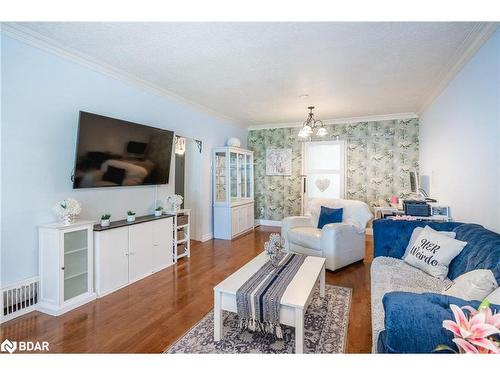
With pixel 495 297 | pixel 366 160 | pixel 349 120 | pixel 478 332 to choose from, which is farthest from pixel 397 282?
pixel 349 120

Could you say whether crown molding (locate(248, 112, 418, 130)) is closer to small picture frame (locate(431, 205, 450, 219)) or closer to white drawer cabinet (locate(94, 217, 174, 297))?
small picture frame (locate(431, 205, 450, 219))

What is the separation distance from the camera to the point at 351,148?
18.0 ft

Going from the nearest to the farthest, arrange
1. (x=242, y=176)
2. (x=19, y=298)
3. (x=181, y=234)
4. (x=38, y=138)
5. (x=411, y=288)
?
1. (x=411, y=288)
2. (x=19, y=298)
3. (x=38, y=138)
4. (x=181, y=234)
5. (x=242, y=176)

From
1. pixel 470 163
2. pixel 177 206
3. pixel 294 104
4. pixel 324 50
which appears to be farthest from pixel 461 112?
pixel 177 206

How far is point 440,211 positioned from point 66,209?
409 cm

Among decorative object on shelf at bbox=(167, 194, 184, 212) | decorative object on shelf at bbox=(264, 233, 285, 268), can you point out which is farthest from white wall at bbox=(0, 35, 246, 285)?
decorative object on shelf at bbox=(264, 233, 285, 268)

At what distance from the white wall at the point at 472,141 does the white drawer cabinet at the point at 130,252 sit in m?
3.37

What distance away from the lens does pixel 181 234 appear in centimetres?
385

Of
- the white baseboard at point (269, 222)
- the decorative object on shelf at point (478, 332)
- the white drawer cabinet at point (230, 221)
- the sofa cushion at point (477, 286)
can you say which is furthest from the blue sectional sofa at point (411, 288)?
the white baseboard at point (269, 222)

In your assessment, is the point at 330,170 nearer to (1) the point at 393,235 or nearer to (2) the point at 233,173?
(2) the point at 233,173

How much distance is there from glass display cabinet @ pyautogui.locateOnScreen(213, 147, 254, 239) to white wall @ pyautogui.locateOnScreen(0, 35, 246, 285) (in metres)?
2.14

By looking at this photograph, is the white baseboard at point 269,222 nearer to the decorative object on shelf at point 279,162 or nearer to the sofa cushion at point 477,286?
the decorative object on shelf at point 279,162
